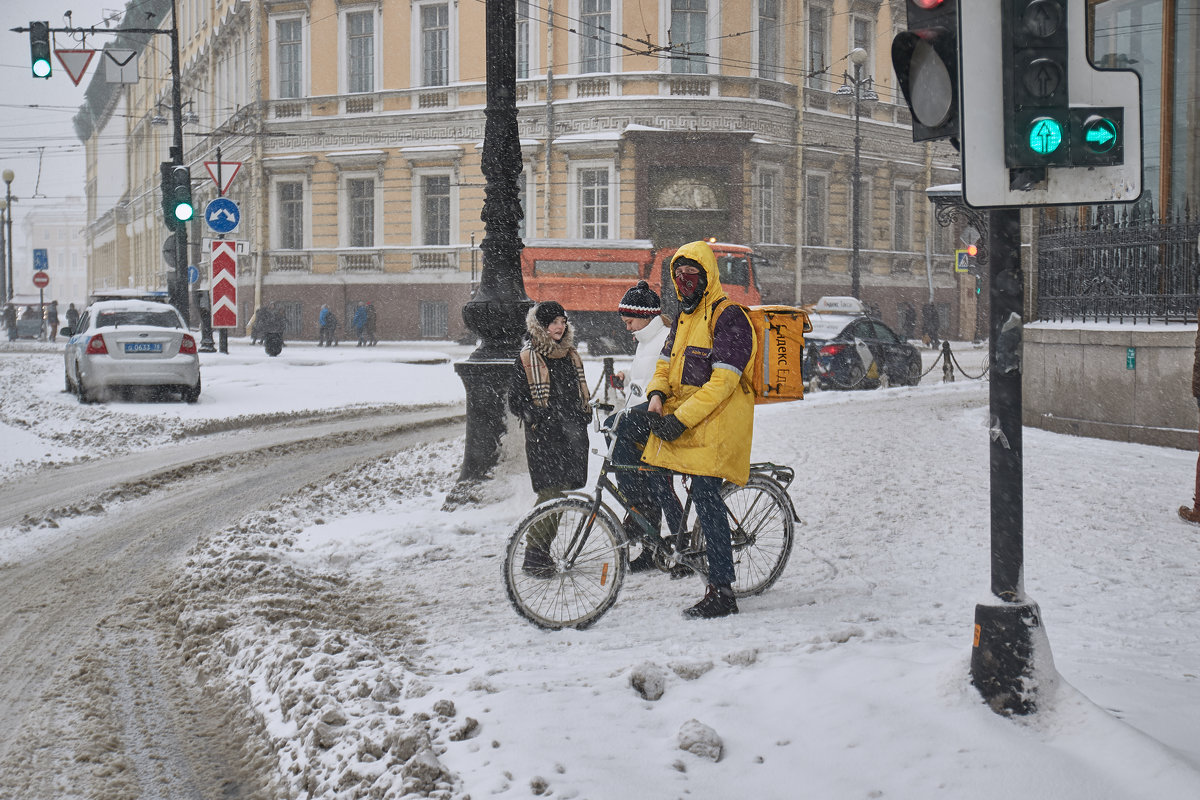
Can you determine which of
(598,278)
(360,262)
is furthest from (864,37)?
(360,262)

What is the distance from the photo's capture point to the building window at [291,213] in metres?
37.3

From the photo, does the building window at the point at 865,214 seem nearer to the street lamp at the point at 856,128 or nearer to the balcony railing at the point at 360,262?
the street lamp at the point at 856,128

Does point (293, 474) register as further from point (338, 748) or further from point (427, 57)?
point (427, 57)

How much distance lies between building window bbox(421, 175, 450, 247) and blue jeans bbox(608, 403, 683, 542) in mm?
30339

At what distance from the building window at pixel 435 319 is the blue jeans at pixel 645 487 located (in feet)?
98.0

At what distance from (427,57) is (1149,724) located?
34.3 metres

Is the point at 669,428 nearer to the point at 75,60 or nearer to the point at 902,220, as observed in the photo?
the point at 75,60

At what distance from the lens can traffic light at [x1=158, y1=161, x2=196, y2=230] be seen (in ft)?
59.1

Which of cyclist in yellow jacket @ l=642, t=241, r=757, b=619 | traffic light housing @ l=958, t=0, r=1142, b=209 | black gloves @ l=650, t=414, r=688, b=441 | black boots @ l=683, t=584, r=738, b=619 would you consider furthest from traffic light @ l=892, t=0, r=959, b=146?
black boots @ l=683, t=584, r=738, b=619

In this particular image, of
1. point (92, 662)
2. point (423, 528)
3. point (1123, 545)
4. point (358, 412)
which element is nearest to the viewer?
point (92, 662)

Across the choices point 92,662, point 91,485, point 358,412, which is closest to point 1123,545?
point 92,662

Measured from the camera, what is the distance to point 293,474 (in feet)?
34.7

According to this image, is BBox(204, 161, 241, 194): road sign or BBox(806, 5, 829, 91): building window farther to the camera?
BBox(806, 5, 829, 91): building window

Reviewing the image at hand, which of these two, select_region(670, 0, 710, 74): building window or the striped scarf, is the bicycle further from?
select_region(670, 0, 710, 74): building window
